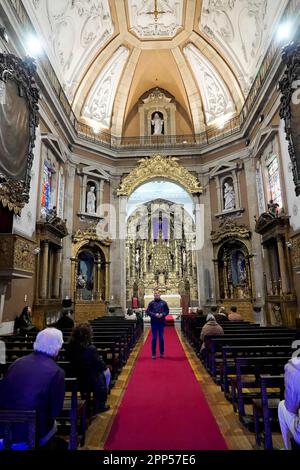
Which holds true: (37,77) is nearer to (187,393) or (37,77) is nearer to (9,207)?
(9,207)

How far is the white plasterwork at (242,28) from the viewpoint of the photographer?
41.0 feet

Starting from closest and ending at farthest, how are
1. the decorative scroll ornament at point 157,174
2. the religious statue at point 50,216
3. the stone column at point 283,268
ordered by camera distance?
1. the stone column at point 283,268
2. the religious statue at point 50,216
3. the decorative scroll ornament at point 157,174

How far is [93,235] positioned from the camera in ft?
52.3

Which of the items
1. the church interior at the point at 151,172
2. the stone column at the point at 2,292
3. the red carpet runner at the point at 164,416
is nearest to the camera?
the red carpet runner at the point at 164,416

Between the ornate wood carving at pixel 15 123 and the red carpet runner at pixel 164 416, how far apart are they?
5.80 metres

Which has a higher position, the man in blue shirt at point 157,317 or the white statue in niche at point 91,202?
the white statue in niche at point 91,202

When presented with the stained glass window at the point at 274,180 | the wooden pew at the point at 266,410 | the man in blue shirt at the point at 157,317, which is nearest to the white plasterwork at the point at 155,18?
the stained glass window at the point at 274,180

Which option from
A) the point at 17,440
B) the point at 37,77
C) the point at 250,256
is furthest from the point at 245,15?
the point at 17,440

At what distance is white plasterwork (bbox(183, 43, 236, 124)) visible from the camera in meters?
17.1

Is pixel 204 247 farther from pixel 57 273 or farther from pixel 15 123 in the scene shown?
pixel 15 123

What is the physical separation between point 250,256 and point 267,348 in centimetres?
1075

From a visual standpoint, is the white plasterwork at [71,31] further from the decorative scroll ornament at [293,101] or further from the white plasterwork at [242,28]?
the decorative scroll ornament at [293,101]

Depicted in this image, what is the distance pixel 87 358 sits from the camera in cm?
369

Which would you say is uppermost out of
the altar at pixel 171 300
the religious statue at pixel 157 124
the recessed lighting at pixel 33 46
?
the religious statue at pixel 157 124
